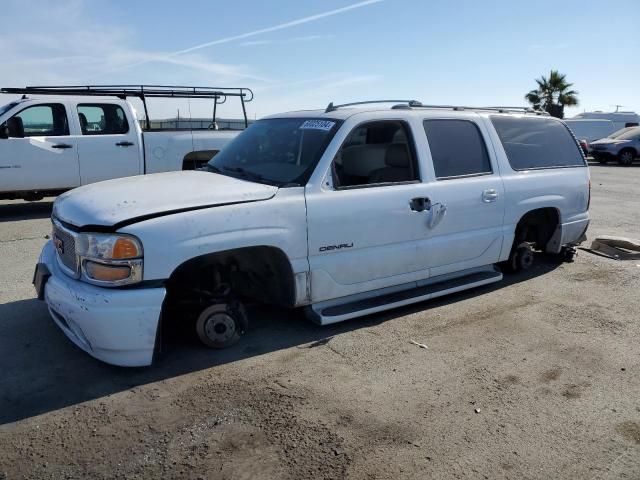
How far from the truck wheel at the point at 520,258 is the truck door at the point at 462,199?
1.89 feet

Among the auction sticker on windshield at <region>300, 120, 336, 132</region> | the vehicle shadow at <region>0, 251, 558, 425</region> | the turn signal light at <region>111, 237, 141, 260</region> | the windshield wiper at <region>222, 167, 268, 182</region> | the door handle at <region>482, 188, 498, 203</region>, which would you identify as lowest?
the vehicle shadow at <region>0, 251, 558, 425</region>

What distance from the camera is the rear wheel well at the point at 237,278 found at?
3.94 meters

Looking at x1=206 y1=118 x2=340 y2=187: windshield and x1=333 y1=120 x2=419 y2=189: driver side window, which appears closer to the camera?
x1=206 y1=118 x2=340 y2=187: windshield

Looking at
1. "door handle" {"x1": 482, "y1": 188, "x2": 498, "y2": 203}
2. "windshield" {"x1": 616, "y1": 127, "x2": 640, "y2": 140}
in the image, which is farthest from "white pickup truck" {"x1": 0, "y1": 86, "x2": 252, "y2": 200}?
"windshield" {"x1": 616, "y1": 127, "x2": 640, "y2": 140}

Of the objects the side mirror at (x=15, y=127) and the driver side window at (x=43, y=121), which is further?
the driver side window at (x=43, y=121)

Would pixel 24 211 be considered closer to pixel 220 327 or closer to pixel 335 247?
pixel 220 327

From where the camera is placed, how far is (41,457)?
8.97 feet

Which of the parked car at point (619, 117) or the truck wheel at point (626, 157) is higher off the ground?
the parked car at point (619, 117)

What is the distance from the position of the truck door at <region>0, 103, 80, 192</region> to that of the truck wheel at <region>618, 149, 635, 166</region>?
21147 millimetres

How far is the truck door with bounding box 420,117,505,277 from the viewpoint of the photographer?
188 inches

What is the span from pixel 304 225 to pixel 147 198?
43.1 inches

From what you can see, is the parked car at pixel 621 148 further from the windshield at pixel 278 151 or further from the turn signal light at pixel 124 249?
the turn signal light at pixel 124 249

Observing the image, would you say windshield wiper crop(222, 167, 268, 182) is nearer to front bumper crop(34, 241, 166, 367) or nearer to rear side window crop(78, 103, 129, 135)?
front bumper crop(34, 241, 166, 367)

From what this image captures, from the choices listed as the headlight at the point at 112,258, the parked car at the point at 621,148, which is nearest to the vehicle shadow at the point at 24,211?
the headlight at the point at 112,258
